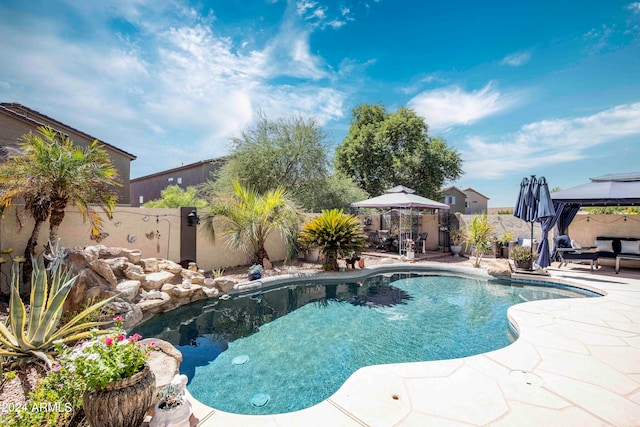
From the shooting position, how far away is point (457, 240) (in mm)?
13008

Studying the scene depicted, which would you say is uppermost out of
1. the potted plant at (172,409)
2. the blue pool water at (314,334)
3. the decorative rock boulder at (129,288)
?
the decorative rock boulder at (129,288)

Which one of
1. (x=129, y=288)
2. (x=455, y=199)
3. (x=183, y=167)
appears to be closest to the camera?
(x=129, y=288)

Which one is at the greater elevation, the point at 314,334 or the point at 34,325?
the point at 34,325

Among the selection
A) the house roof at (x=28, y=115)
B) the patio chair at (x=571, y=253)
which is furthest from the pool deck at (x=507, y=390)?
the house roof at (x=28, y=115)

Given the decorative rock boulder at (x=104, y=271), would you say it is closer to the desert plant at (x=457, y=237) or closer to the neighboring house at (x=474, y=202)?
the desert plant at (x=457, y=237)

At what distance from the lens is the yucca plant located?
8.62m

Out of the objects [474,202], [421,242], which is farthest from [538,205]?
[474,202]

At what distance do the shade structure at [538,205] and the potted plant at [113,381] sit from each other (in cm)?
951

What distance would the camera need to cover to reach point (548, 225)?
8.59m

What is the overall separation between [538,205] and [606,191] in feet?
6.12

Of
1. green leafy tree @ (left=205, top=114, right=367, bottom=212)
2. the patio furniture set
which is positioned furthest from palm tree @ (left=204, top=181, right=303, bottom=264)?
the patio furniture set

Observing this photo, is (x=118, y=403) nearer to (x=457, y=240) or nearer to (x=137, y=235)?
(x=137, y=235)

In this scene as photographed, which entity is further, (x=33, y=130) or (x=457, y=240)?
(x=457, y=240)

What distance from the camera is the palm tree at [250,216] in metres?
8.54
